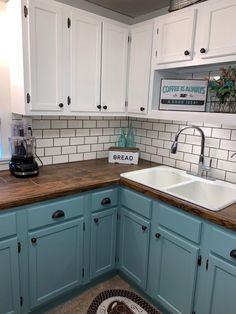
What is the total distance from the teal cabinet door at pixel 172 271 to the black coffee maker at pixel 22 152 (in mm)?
1054

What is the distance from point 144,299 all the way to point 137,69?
1.93 m

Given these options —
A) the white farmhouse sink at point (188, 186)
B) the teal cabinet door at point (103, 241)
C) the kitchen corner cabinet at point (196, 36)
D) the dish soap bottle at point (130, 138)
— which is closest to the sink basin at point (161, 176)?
the white farmhouse sink at point (188, 186)

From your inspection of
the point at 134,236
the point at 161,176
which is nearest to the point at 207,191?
the point at 161,176

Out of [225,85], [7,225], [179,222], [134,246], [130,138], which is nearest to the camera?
[7,225]

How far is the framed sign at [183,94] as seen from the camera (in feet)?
6.20

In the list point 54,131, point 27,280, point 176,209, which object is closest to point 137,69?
point 54,131

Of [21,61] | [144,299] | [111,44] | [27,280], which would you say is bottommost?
[144,299]

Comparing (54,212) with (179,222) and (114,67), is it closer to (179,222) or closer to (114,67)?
(179,222)

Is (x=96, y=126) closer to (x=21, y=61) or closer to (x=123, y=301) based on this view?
(x=21, y=61)

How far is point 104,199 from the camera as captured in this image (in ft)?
6.22

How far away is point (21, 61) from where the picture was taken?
1711 mm

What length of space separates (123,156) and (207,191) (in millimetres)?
874

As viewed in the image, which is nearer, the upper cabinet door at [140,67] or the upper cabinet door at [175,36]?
the upper cabinet door at [175,36]

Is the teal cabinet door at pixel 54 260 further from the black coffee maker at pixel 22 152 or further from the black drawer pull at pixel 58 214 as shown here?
the black coffee maker at pixel 22 152
